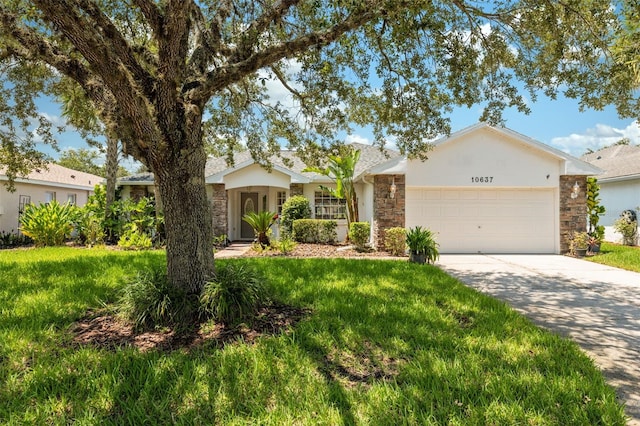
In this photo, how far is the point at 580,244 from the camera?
11906mm

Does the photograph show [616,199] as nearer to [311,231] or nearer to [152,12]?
[311,231]

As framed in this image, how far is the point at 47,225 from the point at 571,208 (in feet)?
62.7

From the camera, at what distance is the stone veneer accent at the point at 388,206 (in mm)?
12164

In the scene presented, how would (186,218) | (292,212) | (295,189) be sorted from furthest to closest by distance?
(295,189), (292,212), (186,218)

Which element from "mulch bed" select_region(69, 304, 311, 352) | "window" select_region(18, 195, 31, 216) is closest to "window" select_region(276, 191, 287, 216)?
"window" select_region(18, 195, 31, 216)

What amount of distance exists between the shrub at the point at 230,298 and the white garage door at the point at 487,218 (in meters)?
8.95

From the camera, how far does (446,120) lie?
7836mm

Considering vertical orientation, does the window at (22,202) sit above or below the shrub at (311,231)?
above

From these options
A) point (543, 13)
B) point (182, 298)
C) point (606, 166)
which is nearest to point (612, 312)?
point (543, 13)

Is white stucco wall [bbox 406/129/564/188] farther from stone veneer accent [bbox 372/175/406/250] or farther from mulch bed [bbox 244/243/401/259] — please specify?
mulch bed [bbox 244/243/401/259]

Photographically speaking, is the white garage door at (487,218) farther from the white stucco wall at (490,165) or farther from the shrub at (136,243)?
the shrub at (136,243)

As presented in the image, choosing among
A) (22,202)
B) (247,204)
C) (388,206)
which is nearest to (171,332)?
(388,206)

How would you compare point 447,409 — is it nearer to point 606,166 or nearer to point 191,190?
point 191,190

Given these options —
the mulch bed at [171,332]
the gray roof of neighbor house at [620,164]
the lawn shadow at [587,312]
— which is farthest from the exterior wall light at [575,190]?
the mulch bed at [171,332]
